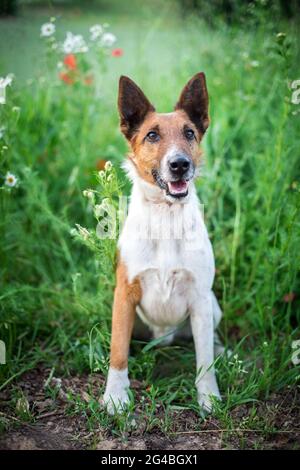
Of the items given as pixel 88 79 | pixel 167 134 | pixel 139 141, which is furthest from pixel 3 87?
pixel 88 79

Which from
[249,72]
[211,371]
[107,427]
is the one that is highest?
[249,72]

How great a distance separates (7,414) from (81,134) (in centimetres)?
273

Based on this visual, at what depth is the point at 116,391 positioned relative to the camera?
2926 millimetres

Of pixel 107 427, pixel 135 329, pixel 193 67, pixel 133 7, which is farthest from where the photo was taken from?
pixel 133 7

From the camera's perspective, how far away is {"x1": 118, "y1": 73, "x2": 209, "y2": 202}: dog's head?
2762 millimetres

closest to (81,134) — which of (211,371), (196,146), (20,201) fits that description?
(20,201)

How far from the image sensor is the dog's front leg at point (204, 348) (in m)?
2.97

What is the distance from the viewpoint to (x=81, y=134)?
15.5ft

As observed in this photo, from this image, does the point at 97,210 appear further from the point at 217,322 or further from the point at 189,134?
the point at 217,322

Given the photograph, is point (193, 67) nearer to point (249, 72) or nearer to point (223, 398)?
point (249, 72)

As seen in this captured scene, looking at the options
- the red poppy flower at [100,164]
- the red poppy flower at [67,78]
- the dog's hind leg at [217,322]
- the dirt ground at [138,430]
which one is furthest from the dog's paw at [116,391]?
the red poppy flower at [67,78]

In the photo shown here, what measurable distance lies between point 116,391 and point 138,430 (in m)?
0.27

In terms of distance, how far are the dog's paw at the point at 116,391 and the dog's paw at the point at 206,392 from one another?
1.42 feet

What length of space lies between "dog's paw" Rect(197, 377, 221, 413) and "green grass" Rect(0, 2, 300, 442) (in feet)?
0.24
